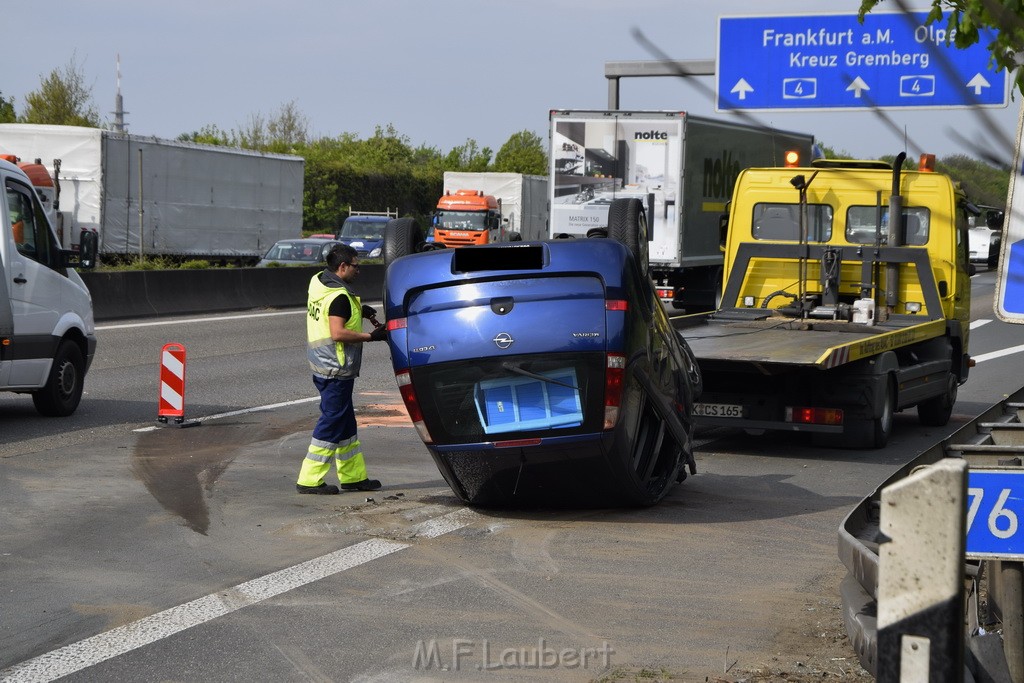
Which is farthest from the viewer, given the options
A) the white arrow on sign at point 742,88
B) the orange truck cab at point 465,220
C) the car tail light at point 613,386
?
the orange truck cab at point 465,220

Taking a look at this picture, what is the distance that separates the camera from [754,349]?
12.6 meters

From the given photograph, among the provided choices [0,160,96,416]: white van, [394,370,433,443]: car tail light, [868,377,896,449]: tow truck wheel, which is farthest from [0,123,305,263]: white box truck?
[394,370,433,443]: car tail light

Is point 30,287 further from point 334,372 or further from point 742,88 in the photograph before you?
point 742,88

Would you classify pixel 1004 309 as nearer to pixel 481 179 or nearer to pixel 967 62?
pixel 967 62

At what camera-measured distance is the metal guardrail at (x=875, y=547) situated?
3806 mm

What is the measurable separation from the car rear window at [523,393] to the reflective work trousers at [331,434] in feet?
4.16

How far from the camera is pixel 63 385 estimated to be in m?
13.4

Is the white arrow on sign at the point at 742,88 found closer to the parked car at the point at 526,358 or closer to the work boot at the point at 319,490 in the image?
the parked car at the point at 526,358

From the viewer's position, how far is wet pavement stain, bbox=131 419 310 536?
30.7 ft

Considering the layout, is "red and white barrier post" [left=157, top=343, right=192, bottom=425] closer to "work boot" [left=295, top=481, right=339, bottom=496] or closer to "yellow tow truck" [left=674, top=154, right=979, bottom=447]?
"work boot" [left=295, top=481, right=339, bottom=496]

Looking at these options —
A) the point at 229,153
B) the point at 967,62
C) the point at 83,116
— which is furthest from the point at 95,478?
the point at 83,116

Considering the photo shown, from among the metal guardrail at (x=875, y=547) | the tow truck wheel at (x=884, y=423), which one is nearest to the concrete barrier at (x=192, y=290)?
the tow truck wheel at (x=884, y=423)

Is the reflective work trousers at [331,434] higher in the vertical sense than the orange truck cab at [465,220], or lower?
lower

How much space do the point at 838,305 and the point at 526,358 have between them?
7039 millimetres
